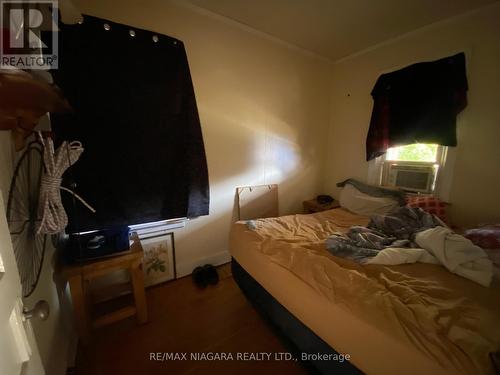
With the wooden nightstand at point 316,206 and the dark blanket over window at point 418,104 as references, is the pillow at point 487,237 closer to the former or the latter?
the dark blanket over window at point 418,104

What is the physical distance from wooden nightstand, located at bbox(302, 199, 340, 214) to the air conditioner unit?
684mm

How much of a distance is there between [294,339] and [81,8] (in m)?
2.67

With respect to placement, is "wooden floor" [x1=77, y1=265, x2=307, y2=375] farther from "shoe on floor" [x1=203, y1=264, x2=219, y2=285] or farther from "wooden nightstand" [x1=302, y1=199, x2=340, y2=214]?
"wooden nightstand" [x1=302, y1=199, x2=340, y2=214]

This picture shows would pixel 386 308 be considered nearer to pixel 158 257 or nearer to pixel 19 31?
pixel 19 31

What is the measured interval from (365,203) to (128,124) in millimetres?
2456

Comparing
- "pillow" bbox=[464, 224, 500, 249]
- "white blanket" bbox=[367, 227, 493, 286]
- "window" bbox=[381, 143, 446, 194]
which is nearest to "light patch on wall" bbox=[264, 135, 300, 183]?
"window" bbox=[381, 143, 446, 194]

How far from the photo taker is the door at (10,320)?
49 cm

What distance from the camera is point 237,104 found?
2186 millimetres

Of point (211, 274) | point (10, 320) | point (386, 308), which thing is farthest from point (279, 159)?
point (10, 320)

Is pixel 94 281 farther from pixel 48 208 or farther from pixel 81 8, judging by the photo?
pixel 81 8

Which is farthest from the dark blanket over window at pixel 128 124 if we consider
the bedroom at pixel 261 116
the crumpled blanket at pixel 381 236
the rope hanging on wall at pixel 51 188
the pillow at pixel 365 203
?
the pillow at pixel 365 203

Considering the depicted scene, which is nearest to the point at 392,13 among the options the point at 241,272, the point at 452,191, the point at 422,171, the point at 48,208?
the point at 422,171

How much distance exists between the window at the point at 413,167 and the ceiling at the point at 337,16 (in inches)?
46.9

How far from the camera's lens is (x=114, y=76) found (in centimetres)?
152
